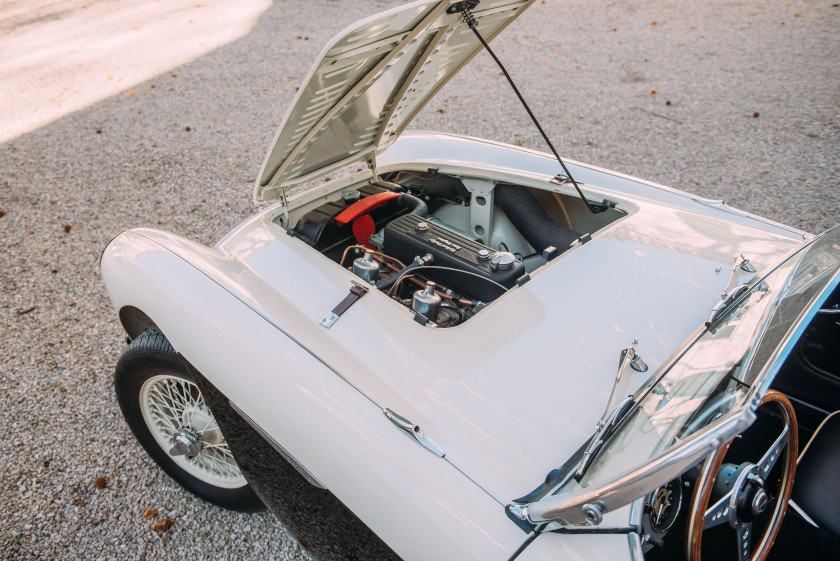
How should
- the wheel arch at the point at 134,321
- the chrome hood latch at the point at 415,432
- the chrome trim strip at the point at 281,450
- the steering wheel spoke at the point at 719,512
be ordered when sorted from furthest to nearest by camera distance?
the wheel arch at the point at 134,321, the chrome trim strip at the point at 281,450, the chrome hood latch at the point at 415,432, the steering wheel spoke at the point at 719,512

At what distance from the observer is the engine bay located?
1.99m

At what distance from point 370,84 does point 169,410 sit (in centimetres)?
154

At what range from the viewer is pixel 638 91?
555 cm

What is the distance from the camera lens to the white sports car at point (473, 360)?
1.26 m

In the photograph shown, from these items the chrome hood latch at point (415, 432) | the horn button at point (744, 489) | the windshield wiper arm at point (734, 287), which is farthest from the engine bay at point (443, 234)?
the horn button at point (744, 489)

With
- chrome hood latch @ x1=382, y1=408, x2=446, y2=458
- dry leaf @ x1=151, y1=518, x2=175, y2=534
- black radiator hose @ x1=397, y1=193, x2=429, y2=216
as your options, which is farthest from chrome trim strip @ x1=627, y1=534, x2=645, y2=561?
dry leaf @ x1=151, y1=518, x2=175, y2=534

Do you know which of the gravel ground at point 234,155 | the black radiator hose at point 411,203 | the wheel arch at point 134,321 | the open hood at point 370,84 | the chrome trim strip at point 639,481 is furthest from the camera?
the black radiator hose at point 411,203

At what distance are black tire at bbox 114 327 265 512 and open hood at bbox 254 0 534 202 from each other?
0.70m

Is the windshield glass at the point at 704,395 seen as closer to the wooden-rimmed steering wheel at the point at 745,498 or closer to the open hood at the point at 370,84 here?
the wooden-rimmed steering wheel at the point at 745,498

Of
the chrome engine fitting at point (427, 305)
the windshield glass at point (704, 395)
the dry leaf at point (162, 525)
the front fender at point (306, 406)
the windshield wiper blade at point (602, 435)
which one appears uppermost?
the windshield glass at point (704, 395)

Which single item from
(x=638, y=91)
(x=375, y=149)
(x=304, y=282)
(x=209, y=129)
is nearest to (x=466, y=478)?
(x=304, y=282)

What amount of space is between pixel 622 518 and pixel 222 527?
167 cm

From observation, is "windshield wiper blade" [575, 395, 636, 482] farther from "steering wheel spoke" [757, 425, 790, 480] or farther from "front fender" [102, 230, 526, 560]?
"steering wheel spoke" [757, 425, 790, 480]

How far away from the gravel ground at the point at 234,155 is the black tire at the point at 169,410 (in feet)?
0.35
